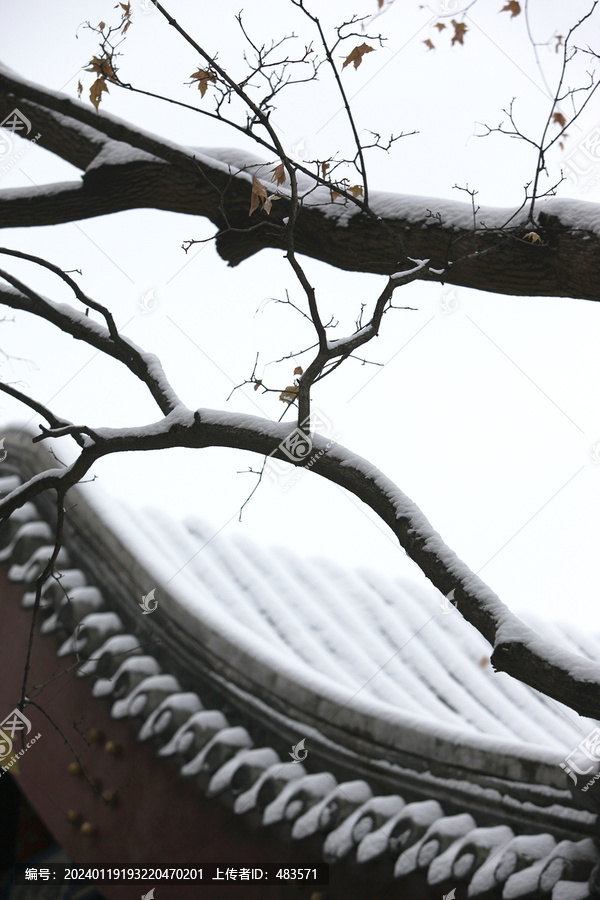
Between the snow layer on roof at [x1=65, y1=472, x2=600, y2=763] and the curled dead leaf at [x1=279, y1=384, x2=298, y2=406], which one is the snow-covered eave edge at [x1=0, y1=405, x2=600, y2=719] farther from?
the snow layer on roof at [x1=65, y1=472, x2=600, y2=763]

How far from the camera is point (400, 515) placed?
2.07 m

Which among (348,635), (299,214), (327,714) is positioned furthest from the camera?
(348,635)

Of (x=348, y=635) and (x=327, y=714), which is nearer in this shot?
(x=327, y=714)

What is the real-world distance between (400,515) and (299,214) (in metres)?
1.22

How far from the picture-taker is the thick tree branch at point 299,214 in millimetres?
2363

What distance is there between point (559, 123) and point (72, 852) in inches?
147

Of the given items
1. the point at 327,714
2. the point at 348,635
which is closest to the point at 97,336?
the point at 327,714

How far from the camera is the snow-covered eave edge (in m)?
1.74

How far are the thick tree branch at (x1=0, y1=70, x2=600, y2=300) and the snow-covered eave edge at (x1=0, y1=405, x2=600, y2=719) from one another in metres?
0.63

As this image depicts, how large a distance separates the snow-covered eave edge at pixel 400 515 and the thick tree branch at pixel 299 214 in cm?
63

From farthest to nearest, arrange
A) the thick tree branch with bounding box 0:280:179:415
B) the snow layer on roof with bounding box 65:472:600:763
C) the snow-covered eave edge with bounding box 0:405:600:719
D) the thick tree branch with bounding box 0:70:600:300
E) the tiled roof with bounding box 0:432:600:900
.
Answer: the snow layer on roof with bounding box 65:472:600:763, the tiled roof with bounding box 0:432:600:900, the thick tree branch with bounding box 0:280:179:415, the thick tree branch with bounding box 0:70:600:300, the snow-covered eave edge with bounding box 0:405:600:719

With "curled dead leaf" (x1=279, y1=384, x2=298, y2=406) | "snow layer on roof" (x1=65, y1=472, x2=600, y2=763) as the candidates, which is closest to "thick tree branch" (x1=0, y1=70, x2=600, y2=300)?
"curled dead leaf" (x1=279, y1=384, x2=298, y2=406)

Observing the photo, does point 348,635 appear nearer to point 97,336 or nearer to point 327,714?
point 327,714

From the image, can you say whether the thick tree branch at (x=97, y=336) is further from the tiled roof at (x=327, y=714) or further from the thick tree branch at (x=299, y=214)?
the tiled roof at (x=327, y=714)
